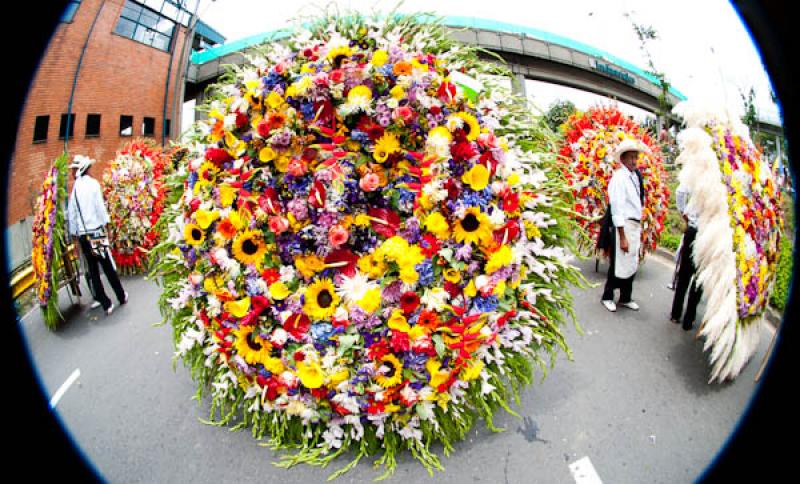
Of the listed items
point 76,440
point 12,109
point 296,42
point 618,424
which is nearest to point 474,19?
point 296,42

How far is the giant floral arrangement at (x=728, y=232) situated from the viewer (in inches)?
99.0

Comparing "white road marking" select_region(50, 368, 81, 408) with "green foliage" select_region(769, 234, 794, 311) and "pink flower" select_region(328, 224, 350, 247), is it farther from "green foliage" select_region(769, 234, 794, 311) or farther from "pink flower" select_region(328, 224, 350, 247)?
"green foliage" select_region(769, 234, 794, 311)

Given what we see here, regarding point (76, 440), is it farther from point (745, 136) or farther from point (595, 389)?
point (745, 136)

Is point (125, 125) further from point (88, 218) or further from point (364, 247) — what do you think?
point (364, 247)

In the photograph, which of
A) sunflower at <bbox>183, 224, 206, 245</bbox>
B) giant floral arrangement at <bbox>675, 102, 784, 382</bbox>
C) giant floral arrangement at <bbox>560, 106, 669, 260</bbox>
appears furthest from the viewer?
giant floral arrangement at <bbox>560, 106, 669, 260</bbox>

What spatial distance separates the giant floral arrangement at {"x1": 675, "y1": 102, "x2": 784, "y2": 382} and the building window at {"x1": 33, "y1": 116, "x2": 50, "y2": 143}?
559 centimetres

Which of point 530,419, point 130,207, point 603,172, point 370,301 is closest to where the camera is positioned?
point 370,301

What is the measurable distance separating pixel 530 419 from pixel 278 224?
6.66 feet

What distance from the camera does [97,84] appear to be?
3893mm

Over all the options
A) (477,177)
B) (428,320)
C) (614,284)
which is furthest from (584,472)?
(614,284)

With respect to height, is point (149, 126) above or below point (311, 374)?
above

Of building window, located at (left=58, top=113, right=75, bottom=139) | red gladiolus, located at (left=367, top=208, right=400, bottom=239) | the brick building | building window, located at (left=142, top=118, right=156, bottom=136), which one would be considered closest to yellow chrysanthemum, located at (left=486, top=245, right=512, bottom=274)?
red gladiolus, located at (left=367, top=208, right=400, bottom=239)

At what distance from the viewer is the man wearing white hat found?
12.9ft

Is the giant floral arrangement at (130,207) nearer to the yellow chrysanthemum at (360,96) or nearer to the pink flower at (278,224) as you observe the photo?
the pink flower at (278,224)
